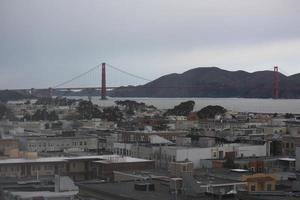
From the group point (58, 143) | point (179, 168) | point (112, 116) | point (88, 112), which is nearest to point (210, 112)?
point (112, 116)

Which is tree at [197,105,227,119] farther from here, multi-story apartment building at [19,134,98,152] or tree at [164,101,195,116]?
multi-story apartment building at [19,134,98,152]

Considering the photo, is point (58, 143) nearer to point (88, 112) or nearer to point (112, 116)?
point (112, 116)

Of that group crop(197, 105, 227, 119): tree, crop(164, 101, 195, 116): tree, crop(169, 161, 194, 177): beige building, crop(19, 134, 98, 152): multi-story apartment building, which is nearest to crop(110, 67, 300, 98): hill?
crop(164, 101, 195, 116): tree

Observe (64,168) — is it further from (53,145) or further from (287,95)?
(287,95)

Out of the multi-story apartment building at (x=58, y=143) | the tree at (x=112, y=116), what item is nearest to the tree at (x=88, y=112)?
the tree at (x=112, y=116)

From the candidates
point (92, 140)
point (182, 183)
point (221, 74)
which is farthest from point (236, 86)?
point (182, 183)

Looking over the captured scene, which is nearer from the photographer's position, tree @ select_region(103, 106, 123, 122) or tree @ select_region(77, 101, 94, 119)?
tree @ select_region(103, 106, 123, 122)

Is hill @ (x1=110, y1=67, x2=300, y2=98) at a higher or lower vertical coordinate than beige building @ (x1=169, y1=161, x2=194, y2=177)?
higher

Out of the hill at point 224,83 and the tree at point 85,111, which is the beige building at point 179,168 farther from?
the hill at point 224,83

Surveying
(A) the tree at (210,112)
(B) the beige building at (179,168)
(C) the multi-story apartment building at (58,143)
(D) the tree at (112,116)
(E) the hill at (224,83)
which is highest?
(E) the hill at (224,83)
